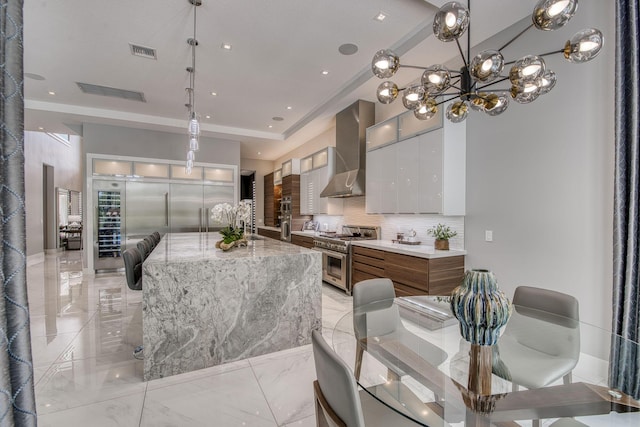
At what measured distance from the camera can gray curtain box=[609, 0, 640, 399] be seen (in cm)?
211

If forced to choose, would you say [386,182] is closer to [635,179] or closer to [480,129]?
[480,129]

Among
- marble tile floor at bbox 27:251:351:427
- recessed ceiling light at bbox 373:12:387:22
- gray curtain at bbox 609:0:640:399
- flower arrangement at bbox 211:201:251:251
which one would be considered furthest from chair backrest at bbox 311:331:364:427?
recessed ceiling light at bbox 373:12:387:22

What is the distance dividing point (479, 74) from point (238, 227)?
2.61 meters

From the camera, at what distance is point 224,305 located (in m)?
2.53

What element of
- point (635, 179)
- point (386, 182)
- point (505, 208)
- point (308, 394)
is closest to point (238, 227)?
point (308, 394)

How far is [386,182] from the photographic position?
4.44 m

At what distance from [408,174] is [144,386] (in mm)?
3695

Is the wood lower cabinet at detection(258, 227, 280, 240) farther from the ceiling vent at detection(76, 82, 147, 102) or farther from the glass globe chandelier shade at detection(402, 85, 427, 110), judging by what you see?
the glass globe chandelier shade at detection(402, 85, 427, 110)

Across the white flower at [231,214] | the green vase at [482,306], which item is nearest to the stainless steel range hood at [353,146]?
the white flower at [231,214]

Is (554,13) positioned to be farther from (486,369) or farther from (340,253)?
(340,253)

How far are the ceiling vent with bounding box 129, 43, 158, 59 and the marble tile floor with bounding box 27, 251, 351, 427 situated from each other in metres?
3.49

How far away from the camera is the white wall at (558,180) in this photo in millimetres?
2418

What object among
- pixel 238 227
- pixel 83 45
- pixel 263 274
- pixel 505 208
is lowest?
pixel 263 274

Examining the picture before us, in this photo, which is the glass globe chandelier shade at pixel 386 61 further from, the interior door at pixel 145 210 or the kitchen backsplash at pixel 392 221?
the interior door at pixel 145 210
